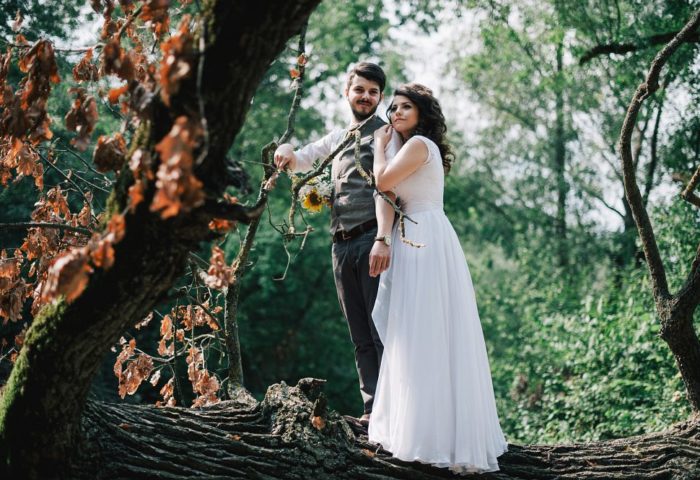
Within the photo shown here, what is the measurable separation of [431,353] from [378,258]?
524 mm

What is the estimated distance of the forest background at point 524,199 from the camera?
338 inches

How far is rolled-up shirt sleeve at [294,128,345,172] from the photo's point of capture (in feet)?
14.8

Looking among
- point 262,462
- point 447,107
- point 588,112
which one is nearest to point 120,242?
point 262,462

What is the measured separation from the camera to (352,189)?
14.4 ft

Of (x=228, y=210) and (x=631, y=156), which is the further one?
(x=631, y=156)

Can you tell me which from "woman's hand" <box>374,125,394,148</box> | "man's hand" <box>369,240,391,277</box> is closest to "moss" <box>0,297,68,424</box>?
"man's hand" <box>369,240,391,277</box>

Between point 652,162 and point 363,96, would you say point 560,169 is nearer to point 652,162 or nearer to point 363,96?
point 652,162

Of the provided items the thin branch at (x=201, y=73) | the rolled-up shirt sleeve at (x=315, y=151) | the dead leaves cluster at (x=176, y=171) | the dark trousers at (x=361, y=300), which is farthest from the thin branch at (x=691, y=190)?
the dead leaves cluster at (x=176, y=171)

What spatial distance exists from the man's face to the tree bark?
1953 millimetres

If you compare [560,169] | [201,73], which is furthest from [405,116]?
[560,169]

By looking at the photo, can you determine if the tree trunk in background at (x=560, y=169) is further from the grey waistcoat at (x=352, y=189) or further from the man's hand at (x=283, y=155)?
the man's hand at (x=283, y=155)

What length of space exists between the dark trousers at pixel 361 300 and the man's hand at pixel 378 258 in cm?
33

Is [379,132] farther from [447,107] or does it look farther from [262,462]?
[447,107]

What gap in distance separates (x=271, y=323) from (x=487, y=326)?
13.9 ft
